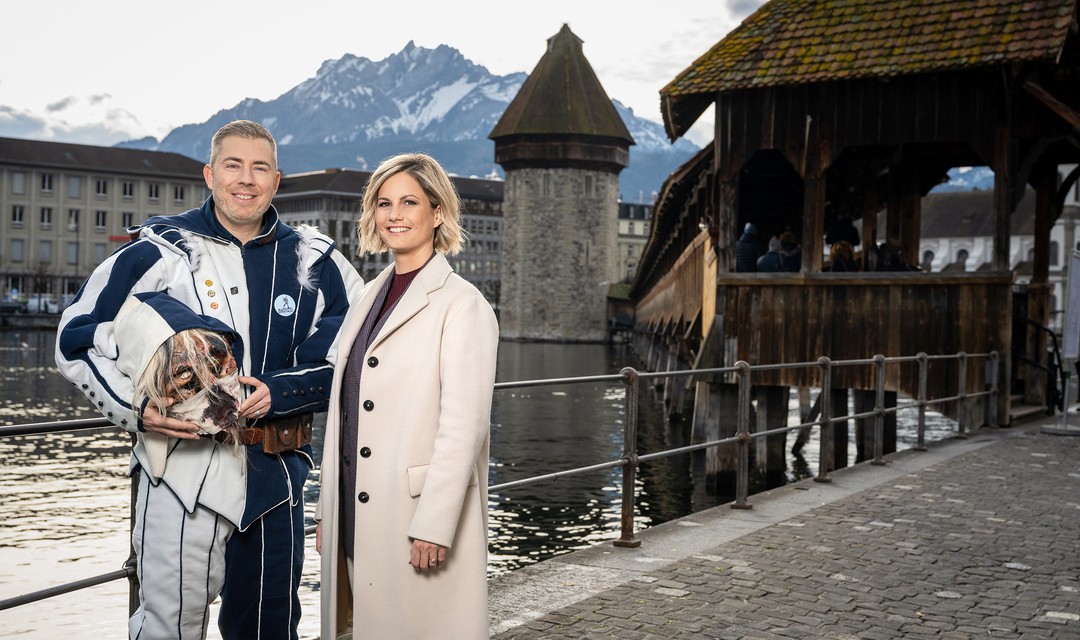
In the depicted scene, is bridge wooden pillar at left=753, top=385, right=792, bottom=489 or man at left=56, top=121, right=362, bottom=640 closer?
man at left=56, top=121, right=362, bottom=640

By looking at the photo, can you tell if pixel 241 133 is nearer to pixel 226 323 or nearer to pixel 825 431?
pixel 226 323

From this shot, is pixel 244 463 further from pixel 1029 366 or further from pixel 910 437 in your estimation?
pixel 910 437

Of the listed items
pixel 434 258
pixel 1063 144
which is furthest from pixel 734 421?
pixel 434 258

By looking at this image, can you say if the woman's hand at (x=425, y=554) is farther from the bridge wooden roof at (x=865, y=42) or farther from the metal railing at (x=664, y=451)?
the bridge wooden roof at (x=865, y=42)

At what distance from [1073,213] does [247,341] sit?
7331 centimetres

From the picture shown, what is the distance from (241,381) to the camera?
113 inches

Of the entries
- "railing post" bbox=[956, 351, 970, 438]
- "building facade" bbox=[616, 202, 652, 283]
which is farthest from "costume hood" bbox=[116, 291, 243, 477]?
"building facade" bbox=[616, 202, 652, 283]

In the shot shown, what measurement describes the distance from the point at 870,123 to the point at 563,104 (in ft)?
159

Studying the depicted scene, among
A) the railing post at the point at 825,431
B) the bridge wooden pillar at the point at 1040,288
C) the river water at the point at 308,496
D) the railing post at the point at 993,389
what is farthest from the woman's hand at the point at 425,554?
the bridge wooden pillar at the point at 1040,288

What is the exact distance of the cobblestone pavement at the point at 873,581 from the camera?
4.55 m

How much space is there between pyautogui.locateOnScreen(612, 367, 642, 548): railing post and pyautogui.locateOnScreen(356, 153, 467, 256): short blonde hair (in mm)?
3047

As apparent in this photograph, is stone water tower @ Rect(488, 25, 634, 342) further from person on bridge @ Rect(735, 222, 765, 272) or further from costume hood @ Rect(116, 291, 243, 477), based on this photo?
costume hood @ Rect(116, 291, 243, 477)

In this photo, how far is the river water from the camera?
8.27 metres

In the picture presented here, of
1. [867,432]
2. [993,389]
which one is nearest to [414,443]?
[993,389]
